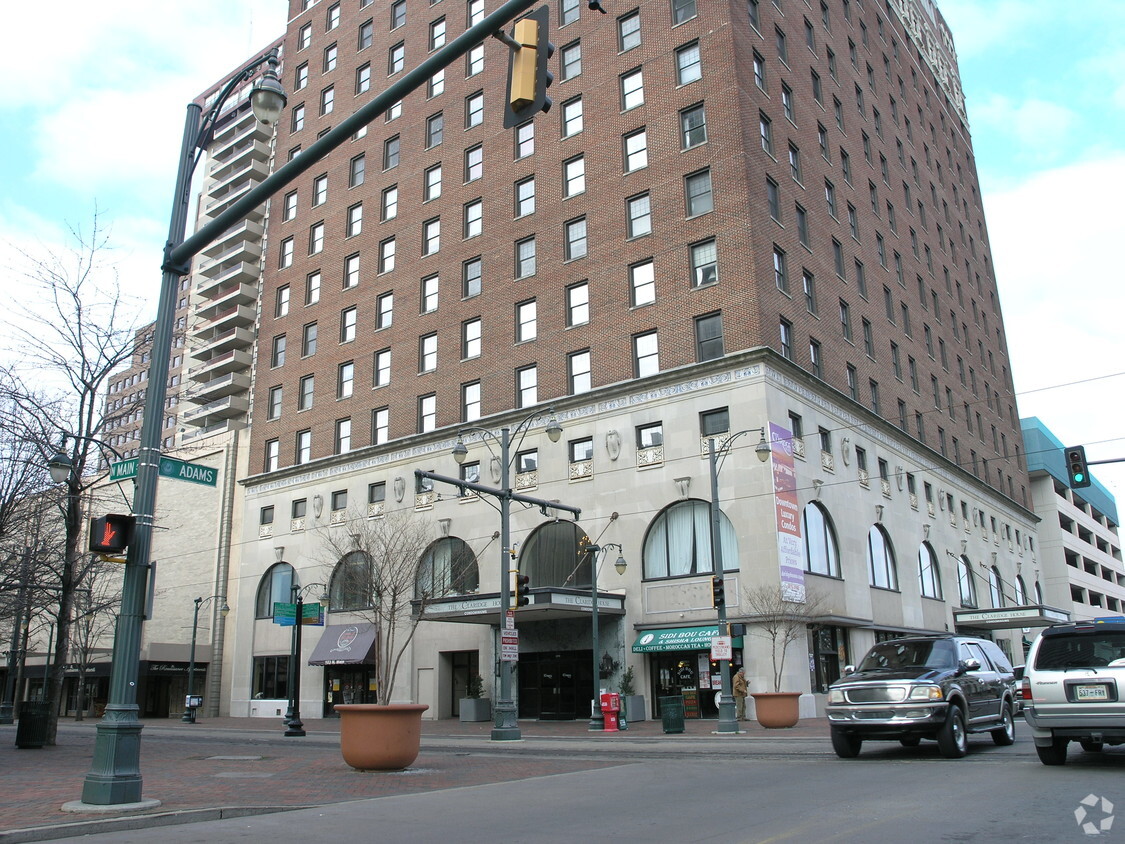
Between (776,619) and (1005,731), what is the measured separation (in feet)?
48.4

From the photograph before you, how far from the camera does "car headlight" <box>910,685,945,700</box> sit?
594 inches

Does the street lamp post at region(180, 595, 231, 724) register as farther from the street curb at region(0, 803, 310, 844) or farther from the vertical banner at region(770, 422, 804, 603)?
the street curb at region(0, 803, 310, 844)

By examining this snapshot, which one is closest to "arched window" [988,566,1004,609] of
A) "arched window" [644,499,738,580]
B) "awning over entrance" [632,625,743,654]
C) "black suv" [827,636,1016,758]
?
"arched window" [644,499,738,580]

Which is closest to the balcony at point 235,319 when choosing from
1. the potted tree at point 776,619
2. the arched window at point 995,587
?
the potted tree at point 776,619

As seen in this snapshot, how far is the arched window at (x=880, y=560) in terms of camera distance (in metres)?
41.3

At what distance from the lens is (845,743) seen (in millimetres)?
16281

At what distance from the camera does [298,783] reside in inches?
594

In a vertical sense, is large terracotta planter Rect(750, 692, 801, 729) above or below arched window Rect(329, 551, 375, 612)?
below

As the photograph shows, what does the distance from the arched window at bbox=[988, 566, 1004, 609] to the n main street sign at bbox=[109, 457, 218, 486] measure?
52.3 meters

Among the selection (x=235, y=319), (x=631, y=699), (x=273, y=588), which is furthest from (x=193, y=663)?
(x=631, y=699)

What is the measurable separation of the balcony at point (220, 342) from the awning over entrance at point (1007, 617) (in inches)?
1921

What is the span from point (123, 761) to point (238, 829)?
2.44 m

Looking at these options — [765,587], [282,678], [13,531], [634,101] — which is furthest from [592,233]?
[282,678]

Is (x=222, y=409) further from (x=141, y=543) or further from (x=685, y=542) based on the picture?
(x=141, y=543)
